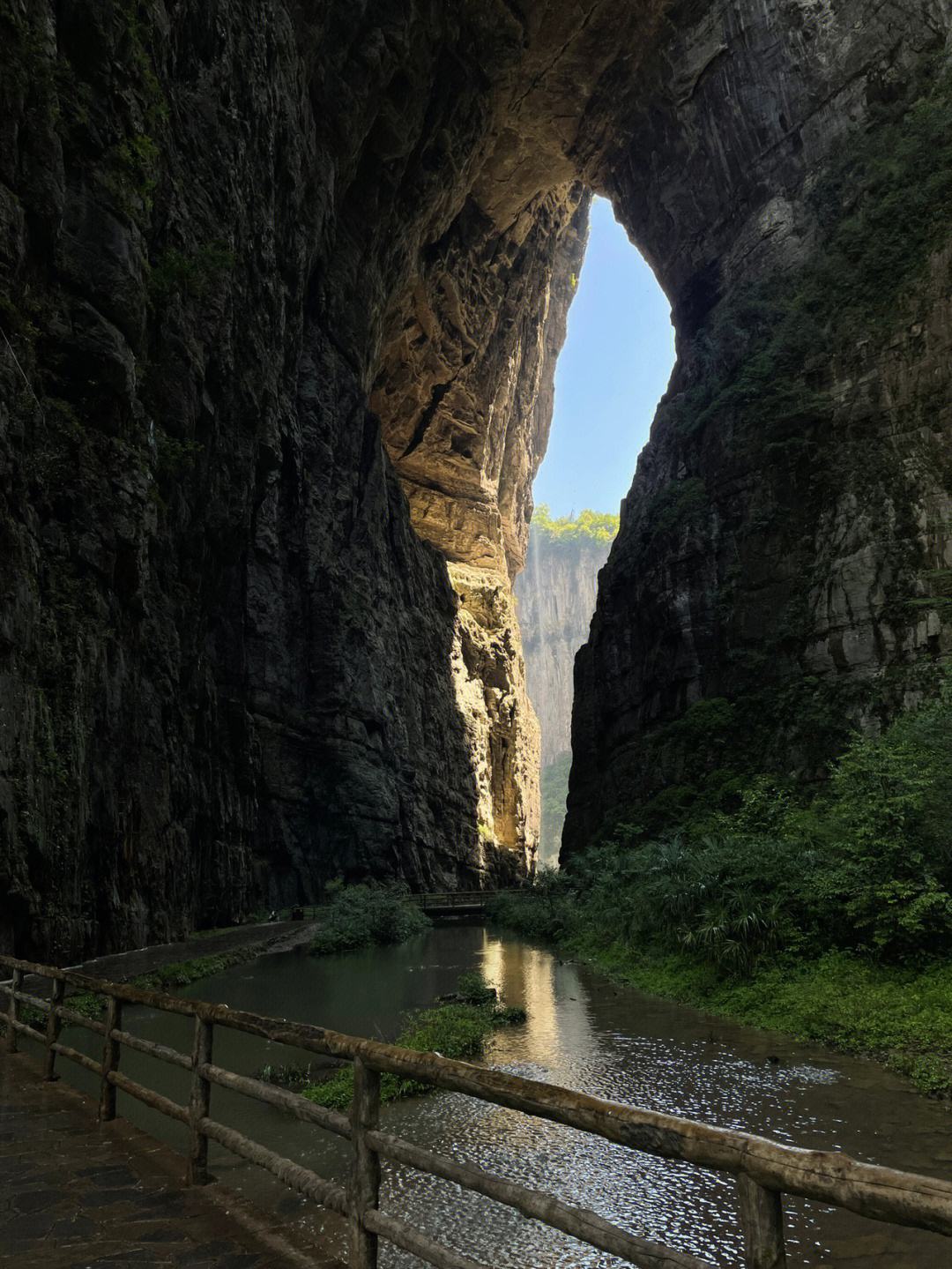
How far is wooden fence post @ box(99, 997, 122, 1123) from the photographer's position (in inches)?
219

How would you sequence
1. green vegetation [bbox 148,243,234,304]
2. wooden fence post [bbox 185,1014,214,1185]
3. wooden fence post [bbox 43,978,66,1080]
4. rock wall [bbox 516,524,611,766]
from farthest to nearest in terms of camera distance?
rock wall [bbox 516,524,611,766] < green vegetation [bbox 148,243,234,304] < wooden fence post [bbox 43,978,66,1080] < wooden fence post [bbox 185,1014,214,1185]

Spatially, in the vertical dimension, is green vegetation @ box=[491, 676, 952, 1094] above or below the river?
above

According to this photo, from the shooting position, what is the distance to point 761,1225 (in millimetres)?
2098

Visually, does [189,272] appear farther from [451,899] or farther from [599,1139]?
[451,899]

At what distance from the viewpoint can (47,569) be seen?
14180 millimetres

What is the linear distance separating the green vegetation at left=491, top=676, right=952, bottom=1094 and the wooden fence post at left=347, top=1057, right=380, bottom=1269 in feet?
20.8

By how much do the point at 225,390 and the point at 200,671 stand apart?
29.0ft

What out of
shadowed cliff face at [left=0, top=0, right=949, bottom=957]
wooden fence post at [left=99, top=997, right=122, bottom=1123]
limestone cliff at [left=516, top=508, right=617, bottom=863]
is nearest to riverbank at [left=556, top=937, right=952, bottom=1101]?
wooden fence post at [left=99, top=997, right=122, bottom=1123]

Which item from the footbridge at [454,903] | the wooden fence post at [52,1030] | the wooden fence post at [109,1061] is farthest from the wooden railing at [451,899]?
the wooden fence post at [109,1061]

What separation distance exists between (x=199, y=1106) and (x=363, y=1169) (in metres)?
1.74

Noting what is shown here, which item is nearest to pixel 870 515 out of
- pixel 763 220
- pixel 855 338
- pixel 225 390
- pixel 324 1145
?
pixel 855 338

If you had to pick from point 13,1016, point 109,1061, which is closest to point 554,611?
point 13,1016

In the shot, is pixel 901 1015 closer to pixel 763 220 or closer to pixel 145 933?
pixel 145 933

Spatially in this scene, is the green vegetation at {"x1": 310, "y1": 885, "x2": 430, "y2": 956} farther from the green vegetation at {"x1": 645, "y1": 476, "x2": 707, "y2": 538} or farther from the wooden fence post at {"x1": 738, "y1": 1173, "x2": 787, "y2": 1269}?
the wooden fence post at {"x1": 738, "y1": 1173, "x2": 787, "y2": 1269}
